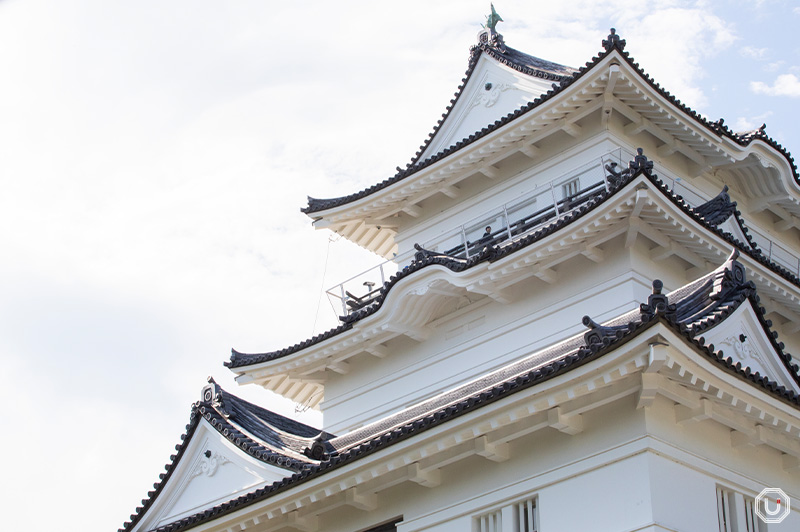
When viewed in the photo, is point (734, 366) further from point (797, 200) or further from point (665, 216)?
point (797, 200)

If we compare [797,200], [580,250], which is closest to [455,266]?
[580,250]

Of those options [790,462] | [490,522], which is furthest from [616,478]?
[790,462]

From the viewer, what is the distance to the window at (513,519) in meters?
11.7

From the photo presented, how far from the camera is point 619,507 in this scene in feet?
35.2

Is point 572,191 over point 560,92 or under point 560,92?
under

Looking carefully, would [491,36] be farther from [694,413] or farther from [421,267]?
[694,413]

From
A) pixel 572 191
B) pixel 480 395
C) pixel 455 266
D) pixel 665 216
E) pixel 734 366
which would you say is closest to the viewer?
pixel 734 366

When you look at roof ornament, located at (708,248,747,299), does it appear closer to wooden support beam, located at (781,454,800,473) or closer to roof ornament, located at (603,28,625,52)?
wooden support beam, located at (781,454,800,473)

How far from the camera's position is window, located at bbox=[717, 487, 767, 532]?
1130cm

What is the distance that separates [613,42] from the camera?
16734 millimetres

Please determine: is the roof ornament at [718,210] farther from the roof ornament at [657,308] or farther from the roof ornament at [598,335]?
the roof ornament at [657,308]

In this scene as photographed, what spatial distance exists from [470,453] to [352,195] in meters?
9.96

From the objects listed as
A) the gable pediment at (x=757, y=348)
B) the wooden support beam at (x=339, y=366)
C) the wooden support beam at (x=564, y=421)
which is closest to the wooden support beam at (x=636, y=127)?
the gable pediment at (x=757, y=348)

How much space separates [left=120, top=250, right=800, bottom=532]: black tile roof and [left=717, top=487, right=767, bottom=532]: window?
1.35m
